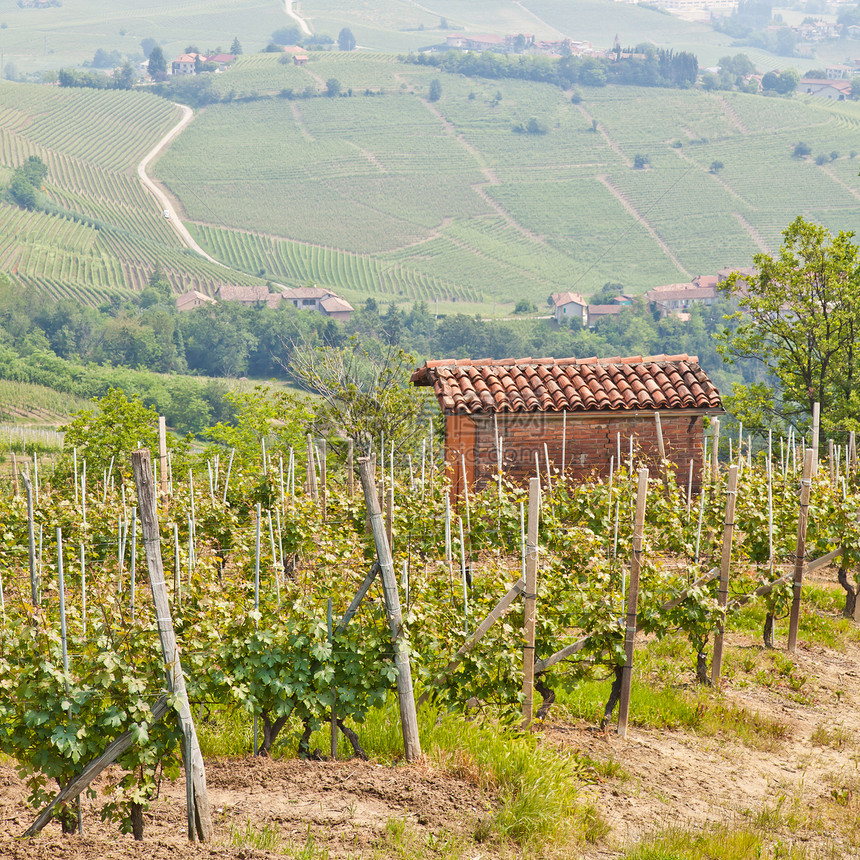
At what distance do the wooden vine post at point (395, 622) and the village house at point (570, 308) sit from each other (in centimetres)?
8878

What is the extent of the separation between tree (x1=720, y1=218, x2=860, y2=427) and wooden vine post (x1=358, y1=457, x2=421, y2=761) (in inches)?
675

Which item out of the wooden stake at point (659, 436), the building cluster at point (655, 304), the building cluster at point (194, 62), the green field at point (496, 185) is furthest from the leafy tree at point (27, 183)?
the wooden stake at point (659, 436)

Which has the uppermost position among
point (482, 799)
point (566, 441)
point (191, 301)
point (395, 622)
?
point (395, 622)

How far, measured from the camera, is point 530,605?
19.3 ft

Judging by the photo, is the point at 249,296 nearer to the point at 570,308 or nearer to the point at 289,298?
the point at 289,298

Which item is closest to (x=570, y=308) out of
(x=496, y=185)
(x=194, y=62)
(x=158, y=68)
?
(x=496, y=185)

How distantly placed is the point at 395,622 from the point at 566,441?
8.64 metres

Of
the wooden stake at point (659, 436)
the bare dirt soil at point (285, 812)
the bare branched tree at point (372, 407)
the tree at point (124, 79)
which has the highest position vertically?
the tree at point (124, 79)

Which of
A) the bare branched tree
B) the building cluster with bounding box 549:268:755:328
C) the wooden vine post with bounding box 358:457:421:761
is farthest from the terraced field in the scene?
the wooden vine post with bounding box 358:457:421:761

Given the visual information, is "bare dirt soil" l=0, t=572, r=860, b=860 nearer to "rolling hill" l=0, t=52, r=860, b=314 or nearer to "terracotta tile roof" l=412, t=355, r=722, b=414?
"terracotta tile roof" l=412, t=355, r=722, b=414

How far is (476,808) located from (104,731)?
2.05 meters

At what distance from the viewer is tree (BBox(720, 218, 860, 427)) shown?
2077 cm

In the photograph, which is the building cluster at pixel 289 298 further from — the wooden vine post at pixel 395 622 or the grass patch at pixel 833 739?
the wooden vine post at pixel 395 622

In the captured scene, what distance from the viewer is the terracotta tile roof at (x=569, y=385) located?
13.4 m
